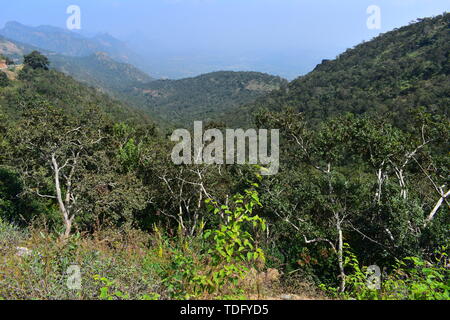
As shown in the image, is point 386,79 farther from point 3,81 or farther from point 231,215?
point 3,81

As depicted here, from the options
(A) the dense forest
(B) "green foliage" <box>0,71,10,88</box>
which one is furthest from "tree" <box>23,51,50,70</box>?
(A) the dense forest

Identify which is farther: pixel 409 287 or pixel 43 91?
pixel 43 91

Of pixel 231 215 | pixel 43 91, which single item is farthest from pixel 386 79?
pixel 43 91

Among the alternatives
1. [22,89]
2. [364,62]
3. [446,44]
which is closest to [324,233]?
[22,89]

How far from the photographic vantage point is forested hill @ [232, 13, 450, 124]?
50544 mm

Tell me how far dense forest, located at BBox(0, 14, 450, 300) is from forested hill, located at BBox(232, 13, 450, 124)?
113ft

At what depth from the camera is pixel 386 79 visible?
6750cm

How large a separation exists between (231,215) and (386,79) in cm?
7733

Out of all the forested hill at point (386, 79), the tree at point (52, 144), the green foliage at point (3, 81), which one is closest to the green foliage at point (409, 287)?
the tree at point (52, 144)

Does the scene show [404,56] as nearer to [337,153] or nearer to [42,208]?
[337,153]
